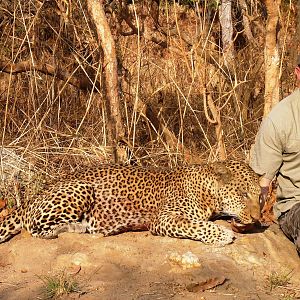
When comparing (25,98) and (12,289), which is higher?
(25,98)

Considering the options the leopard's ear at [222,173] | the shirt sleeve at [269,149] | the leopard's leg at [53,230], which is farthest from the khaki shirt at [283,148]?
the leopard's leg at [53,230]

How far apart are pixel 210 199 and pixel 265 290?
4.19ft

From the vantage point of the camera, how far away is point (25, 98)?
25.7ft

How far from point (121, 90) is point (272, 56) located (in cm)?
177

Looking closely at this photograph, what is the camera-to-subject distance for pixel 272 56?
21.4 ft

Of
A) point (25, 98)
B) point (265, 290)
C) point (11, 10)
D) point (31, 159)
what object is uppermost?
point (11, 10)

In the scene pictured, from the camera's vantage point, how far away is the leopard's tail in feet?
17.4

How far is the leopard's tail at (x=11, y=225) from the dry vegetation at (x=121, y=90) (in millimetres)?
1096

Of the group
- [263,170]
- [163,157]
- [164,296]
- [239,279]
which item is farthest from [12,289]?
[163,157]

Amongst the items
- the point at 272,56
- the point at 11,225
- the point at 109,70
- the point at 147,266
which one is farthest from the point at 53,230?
the point at 272,56

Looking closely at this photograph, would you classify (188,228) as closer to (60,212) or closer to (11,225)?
(60,212)

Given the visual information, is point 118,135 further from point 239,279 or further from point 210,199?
point 239,279

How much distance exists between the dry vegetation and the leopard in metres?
0.97

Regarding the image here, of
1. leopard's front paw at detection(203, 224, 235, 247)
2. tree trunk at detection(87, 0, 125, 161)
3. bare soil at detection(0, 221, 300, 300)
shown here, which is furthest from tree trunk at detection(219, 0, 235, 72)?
leopard's front paw at detection(203, 224, 235, 247)
